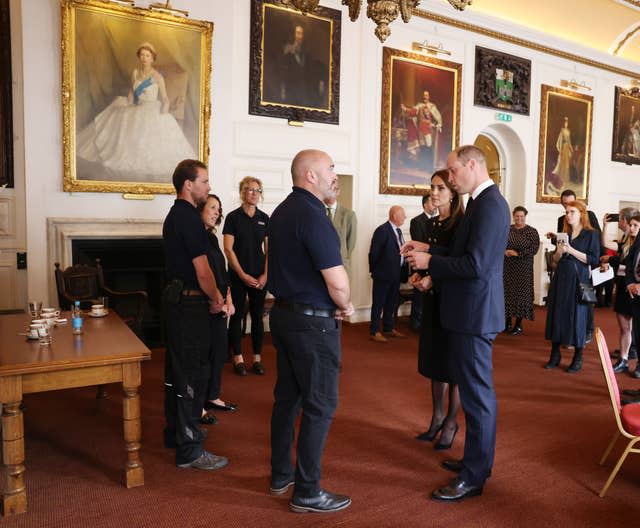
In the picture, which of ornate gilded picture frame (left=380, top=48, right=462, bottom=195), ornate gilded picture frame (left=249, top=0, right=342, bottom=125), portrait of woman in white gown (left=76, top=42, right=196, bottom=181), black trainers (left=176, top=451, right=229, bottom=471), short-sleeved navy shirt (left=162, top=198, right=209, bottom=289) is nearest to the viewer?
short-sleeved navy shirt (left=162, top=198, right=209, bottom=289)

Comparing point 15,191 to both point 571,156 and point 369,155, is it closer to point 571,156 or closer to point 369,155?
point 369,155

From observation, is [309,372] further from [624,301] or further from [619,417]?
[624,301]

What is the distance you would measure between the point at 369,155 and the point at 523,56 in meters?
4.00

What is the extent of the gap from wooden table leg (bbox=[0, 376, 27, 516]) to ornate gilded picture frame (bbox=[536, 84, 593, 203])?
10082mm

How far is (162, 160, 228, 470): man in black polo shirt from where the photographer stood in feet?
11.4

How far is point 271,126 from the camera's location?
783 cm

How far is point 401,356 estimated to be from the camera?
665 centimetres

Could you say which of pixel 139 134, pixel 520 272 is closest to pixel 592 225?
pixel 520 272

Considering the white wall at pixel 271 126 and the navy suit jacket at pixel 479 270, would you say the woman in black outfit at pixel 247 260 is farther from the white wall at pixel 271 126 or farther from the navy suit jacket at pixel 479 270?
the navy suit jacket at pixel 479 270

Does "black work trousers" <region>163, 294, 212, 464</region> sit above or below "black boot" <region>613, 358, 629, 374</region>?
above

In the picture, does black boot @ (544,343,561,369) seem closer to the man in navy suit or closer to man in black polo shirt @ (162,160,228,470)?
the man in navy suit

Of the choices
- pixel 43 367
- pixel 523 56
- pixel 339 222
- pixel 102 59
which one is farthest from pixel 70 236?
pixel 523 56

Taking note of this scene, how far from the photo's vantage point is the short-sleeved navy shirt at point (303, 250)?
2844 millimetres

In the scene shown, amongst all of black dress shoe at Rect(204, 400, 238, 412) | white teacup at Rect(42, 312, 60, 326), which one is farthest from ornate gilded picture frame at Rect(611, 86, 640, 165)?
white teacup at Rect(42, 312, 60, 326)
